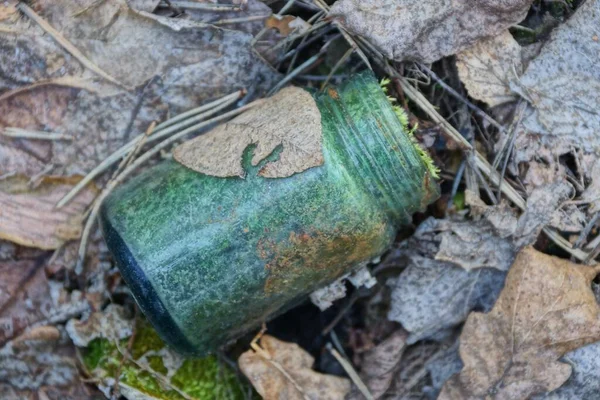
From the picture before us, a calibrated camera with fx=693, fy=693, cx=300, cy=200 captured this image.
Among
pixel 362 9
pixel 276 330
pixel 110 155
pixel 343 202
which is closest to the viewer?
pixel 343 202

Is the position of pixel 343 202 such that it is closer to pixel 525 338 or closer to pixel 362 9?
pixel 362 9

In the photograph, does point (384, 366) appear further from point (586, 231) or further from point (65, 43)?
point (65, 43)

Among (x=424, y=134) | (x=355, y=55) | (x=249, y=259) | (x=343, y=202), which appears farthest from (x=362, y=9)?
(x=249, y=259)

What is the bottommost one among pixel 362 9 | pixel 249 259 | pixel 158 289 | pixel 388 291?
pixel 388 291

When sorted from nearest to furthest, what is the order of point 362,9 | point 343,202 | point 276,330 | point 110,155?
point 343,202 < point 362,9 < point 110,155 < point 276,330

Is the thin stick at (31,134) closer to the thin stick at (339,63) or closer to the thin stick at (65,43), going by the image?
the thin stick at (65,43)

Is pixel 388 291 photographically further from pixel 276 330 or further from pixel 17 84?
pixel 17 84

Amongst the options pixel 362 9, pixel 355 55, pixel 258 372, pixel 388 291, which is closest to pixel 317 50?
pixel 355 55

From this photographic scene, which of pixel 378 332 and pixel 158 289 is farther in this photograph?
pixel 378 332

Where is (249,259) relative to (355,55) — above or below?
below

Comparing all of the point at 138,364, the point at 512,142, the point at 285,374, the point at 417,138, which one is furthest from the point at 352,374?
the point at 512,142
